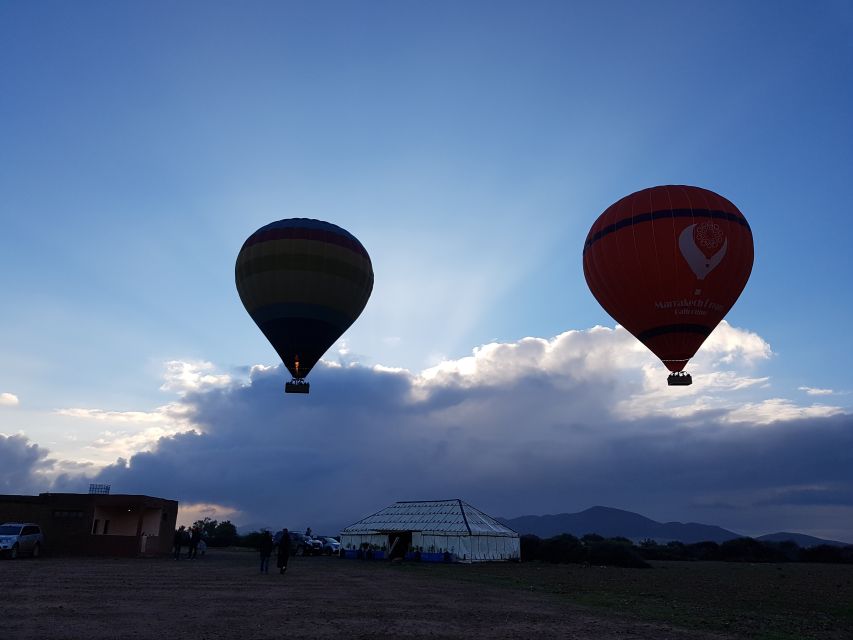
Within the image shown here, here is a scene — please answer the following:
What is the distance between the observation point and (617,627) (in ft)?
45.4

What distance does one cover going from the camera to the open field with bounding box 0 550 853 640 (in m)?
12.4

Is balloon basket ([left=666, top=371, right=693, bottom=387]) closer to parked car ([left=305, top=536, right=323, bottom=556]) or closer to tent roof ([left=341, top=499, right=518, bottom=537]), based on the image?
tent roof ([left=341, top=499, right=518, bottom=537])

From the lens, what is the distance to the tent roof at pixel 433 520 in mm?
43531

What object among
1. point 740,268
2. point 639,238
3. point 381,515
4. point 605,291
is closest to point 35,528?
point 381,515

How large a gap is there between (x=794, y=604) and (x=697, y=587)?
666 cm

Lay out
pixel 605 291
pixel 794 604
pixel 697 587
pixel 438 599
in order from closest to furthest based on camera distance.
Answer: pixel 438 599, pixel 794 604, pixel 697 587, pixel 605 291

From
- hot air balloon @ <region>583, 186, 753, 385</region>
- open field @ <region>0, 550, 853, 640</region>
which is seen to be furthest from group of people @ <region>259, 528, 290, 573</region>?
hot air balloon @ <region>583, 186, 753, 385</region>

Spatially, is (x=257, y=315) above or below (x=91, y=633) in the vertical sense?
above

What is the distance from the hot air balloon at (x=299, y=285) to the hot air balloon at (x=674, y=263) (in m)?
14.7

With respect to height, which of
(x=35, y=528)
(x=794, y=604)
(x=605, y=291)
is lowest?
(x=794, y=604)

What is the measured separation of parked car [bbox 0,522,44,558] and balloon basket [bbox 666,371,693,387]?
33.5 meters

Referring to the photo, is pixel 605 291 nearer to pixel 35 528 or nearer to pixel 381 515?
pixel 381 515

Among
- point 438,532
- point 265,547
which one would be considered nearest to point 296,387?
point 265,547

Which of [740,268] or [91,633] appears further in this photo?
[740,268]
